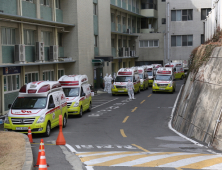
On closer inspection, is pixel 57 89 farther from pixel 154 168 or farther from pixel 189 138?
pixel 154 168

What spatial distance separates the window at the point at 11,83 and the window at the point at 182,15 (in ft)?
133

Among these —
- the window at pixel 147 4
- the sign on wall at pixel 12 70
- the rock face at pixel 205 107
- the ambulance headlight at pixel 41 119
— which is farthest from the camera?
the window at pixel 147 4

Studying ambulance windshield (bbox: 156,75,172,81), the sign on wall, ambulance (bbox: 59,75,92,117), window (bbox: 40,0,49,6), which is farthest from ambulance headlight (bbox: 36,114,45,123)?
ambulance windshield (bbox: 156,75,172,81)

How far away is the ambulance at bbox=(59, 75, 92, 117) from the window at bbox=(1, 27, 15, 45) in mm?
4942

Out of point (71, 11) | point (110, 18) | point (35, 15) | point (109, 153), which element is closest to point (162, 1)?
point (110, 18)

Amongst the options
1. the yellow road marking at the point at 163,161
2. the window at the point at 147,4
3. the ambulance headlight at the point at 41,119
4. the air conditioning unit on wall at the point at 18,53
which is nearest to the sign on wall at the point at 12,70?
the air conditioning unit on wall at the point at 18,53

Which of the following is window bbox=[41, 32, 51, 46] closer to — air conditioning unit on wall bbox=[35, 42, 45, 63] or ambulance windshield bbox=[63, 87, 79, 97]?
air conditioning unit on wall bbox=[35, 42, 45, 63]

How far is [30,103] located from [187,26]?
47834mm

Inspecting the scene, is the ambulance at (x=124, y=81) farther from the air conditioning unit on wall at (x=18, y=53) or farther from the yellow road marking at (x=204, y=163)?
the yellow road marking at (x=204, y=163)

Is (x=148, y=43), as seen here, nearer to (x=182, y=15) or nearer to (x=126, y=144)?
(x=182, y=15)

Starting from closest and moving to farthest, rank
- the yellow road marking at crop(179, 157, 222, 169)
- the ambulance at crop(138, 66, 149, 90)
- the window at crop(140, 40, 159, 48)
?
the yellow road marking at crop(179, 157, 222, 169)
the ambulance at crop(138, 66, 149, 90)
the window at crop(140, 40, 159, 48)

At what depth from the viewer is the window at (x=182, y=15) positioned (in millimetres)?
59969

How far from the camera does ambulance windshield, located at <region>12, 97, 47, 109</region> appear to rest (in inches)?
651

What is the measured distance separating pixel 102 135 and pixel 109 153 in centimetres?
471
